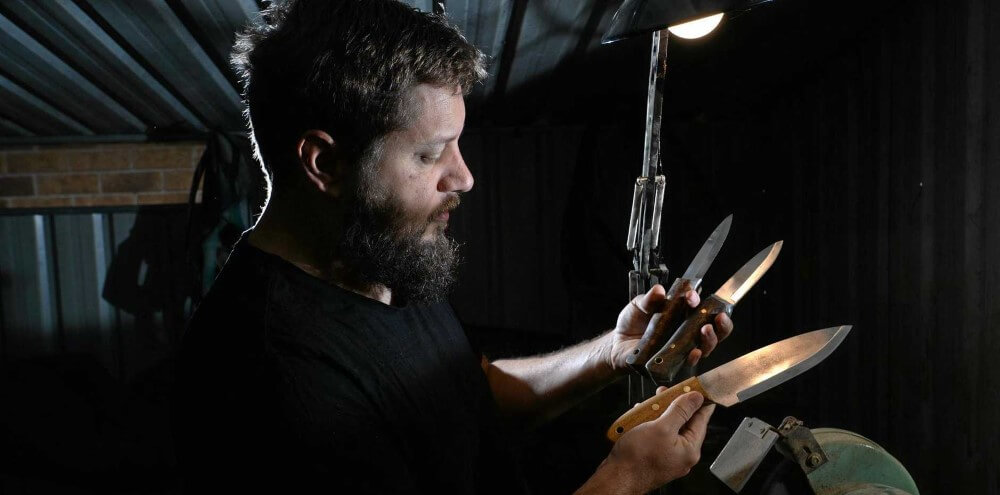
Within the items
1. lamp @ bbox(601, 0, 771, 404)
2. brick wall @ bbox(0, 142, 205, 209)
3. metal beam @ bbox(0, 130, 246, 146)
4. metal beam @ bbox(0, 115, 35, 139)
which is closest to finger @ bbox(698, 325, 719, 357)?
lamp @ bbox(601, 0, 771, 404)

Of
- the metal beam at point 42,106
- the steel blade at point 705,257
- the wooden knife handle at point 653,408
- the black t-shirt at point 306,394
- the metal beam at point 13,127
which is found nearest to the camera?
the black t-shirt at point 306,394

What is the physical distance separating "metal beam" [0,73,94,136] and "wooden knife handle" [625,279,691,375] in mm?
3286

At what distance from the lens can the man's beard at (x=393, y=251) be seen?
1334 mm

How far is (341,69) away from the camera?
1230 mm

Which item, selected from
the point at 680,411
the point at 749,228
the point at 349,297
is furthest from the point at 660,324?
the point at 749,228

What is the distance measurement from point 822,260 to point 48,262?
5239mm

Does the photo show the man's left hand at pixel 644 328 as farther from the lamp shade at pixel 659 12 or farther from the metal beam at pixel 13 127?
the metal beam at pixel 13 127

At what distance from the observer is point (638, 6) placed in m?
1.52

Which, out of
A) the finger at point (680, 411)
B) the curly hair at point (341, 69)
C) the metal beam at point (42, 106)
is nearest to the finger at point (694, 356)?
the finger at point (680, 411)

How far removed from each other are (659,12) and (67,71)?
9.42 ft

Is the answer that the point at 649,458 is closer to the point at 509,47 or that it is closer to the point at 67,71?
the point at 509,47

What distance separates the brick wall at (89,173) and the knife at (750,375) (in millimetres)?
4149

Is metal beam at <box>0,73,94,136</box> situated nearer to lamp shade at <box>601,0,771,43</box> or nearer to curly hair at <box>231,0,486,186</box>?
curly hair at <box>231,0,486,186</box>

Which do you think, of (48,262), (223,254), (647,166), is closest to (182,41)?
(223,254)
